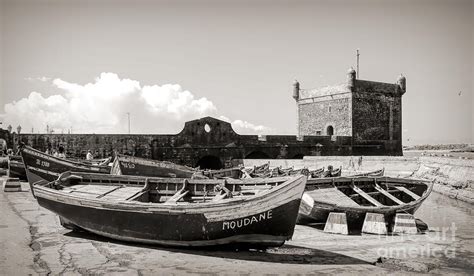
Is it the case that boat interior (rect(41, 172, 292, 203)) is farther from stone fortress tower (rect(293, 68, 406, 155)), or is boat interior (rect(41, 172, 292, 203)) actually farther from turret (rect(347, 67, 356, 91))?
turret (rect(347, 67, 356, 91))

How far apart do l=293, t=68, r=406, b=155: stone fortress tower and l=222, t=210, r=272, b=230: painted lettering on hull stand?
955 inches

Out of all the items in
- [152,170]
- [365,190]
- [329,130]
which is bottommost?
[365,190]

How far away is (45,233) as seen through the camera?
800 cm

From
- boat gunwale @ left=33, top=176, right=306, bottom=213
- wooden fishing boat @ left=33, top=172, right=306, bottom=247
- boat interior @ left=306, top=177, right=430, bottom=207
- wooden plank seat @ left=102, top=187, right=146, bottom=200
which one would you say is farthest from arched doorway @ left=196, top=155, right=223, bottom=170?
boat gunwale @ left=33, top=176, right=306, bottom=213

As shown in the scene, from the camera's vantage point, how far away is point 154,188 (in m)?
8.70

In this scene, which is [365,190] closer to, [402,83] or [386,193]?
[386,193]

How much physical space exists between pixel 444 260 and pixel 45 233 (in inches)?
291

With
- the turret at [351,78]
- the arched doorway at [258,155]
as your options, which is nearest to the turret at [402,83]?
the turret at [351,78]

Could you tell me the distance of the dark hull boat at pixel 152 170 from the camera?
14320mm

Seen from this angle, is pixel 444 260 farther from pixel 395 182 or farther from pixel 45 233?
pixel 45 233

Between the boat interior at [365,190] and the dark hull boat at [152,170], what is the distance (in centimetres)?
494

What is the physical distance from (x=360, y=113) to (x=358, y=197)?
2049 centimetres

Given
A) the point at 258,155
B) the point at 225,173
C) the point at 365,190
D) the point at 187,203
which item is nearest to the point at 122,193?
the point at 187,203

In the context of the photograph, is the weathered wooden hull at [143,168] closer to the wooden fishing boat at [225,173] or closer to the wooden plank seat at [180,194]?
the wooden fishing boat at [225,173]
